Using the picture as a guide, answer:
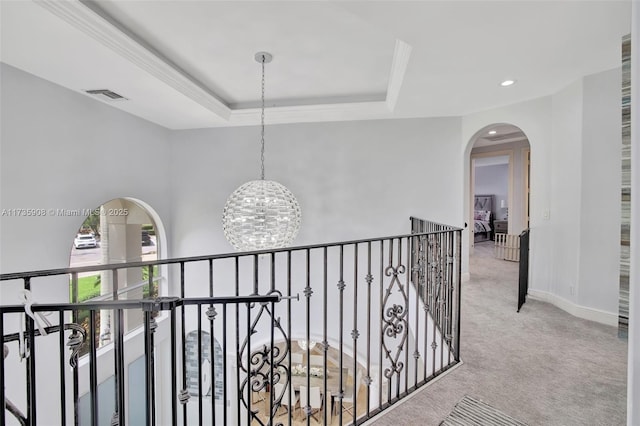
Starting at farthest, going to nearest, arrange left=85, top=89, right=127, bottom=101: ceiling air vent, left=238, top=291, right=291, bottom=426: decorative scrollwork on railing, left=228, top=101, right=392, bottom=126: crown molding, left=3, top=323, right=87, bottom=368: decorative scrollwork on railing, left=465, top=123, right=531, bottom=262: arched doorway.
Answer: left=465, top=123, right=531, bottom=262: arched doorway → left=228, top=101, right=392, bottom=126: crown molding → left=85, top=89, right=127, bottom=101: ceiling air vent → left=238, top=291, right=291, bottom=426: decorative scrollwork on railing → left=3, top=323, right=87, bottom=368: decorative scrollwork on railing

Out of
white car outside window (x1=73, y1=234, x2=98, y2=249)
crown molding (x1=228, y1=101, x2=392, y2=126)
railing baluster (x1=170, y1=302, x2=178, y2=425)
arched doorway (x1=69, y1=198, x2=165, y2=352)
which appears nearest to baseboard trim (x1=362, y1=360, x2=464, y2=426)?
railing baluster (x1=170, y1=302, x2=178, y2=425)

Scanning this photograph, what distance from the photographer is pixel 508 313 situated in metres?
3.14

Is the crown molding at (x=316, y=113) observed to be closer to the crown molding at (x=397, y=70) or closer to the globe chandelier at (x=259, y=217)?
the crown molding at (x=397, y=70)

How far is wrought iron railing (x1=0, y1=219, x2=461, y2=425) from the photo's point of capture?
3.59ft

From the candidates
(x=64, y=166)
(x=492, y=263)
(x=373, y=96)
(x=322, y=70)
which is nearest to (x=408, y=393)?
(x=322, y=70)

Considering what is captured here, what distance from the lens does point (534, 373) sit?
6.71ft

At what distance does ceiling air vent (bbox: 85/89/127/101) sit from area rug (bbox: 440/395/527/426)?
4.44m

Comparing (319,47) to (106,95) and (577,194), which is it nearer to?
(106,95)

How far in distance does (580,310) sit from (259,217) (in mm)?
3495

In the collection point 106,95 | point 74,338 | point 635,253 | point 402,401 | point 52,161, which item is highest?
point 106,95

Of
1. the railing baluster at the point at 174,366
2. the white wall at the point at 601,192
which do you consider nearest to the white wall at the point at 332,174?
the white wall at the point at 601,192

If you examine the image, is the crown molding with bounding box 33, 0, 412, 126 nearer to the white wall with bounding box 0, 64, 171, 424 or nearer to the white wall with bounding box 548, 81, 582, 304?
the white wall with bounding box 0, 64, 171, 424

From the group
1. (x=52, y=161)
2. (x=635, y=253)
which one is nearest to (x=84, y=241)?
(x=52, y=161)

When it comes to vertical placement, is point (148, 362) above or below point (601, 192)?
below
